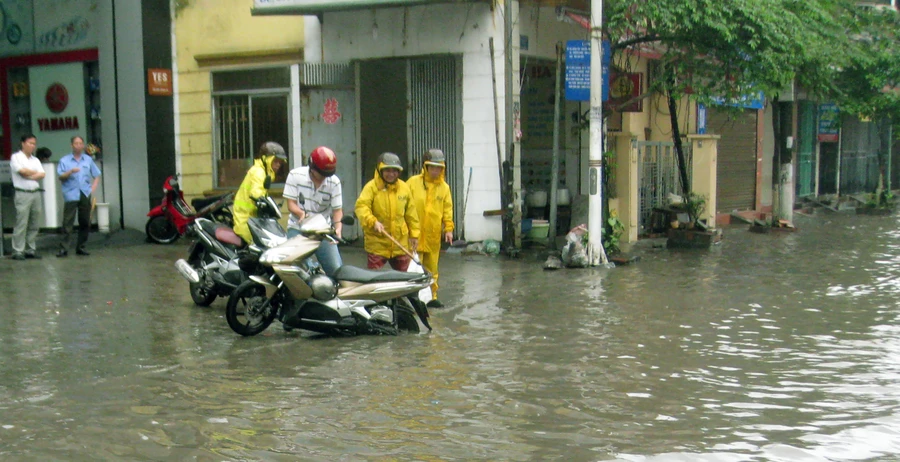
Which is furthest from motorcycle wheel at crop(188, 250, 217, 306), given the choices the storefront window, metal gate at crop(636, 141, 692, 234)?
metal gate at crop(636, 141, 692, 234)

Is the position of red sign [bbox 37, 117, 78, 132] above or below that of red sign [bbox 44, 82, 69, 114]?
below

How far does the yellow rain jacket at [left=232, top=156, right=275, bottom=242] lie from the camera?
9156 mm

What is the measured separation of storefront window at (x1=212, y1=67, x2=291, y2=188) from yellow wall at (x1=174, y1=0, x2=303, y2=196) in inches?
6.9

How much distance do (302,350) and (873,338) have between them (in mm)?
4838

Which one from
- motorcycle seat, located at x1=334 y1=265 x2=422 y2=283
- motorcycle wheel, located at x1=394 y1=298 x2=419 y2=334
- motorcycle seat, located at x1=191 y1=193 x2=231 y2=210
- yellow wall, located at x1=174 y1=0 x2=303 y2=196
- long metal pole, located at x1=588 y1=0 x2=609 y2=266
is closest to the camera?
motorcycle seat, located at x1=334 y1=265 x2=422 y2=283

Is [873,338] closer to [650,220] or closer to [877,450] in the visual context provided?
[877,450]

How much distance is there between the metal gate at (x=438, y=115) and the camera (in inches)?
582

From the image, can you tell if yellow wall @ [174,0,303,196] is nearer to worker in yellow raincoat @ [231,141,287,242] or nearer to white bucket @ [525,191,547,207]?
white bucket @ [525,191,547,207]

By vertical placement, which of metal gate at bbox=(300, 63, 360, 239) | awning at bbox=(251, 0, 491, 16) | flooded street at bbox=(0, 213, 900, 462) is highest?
awning at bbox=(251, 0, 491, 16)

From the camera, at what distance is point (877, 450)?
495 cm

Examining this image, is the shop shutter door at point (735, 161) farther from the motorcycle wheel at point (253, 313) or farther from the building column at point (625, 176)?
the motorcycle wheel at point (253, 313)

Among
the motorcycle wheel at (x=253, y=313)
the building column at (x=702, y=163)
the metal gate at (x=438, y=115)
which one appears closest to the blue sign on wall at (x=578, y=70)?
the metal gate at (x=438, y=115)

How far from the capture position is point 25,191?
12898 millimetres

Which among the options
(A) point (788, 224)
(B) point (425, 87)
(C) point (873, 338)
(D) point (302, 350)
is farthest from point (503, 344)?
(A) point (788, 224)
